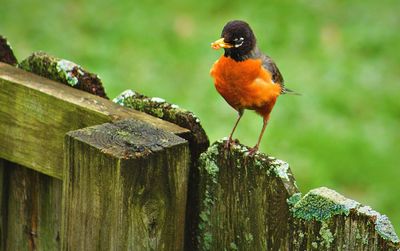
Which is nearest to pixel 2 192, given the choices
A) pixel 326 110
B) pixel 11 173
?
pixel 11 173

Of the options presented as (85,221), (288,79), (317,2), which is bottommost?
(85,221)

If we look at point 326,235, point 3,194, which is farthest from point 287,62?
point 326,235

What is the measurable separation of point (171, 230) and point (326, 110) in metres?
3.92

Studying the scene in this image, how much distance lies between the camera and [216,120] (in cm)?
625

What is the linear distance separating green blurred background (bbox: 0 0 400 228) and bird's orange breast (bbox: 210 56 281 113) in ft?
6.73

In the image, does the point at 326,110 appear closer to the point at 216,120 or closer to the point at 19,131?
the point at 216,120

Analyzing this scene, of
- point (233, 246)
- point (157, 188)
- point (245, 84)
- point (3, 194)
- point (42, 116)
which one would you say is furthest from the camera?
point (245, 84)

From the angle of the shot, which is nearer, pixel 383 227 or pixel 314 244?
pixel 383 227

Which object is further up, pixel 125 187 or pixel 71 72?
pixel 71 72

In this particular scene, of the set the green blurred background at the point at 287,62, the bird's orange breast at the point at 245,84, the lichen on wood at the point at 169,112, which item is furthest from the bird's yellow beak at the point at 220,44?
the green blurred background at the point at 287,62

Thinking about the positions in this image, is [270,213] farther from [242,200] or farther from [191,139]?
[191,139]

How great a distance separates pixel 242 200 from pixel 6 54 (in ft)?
3.72

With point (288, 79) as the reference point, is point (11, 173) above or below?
below

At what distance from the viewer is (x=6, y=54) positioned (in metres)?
3.23
